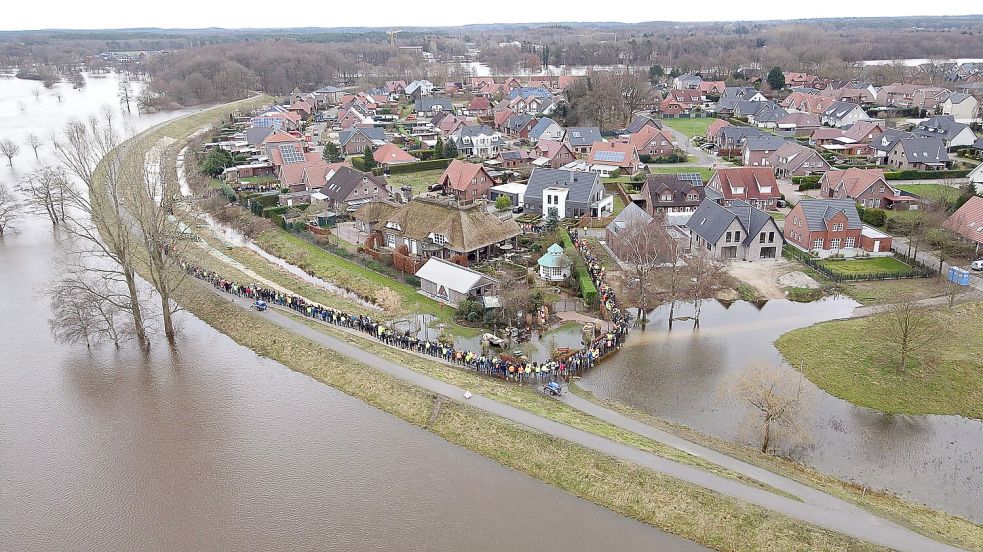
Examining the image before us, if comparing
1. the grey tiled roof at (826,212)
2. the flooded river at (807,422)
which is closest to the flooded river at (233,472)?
the flooded river at (807,422)

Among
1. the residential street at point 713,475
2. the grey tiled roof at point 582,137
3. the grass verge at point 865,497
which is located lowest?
the grass verge at point 865,497

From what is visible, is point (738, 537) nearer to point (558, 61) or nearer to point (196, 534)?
point (196, 534)

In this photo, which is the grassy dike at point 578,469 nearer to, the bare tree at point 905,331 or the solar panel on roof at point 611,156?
the bare tree at point 905,331

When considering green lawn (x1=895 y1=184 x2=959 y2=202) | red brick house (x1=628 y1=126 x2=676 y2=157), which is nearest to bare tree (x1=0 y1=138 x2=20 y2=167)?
red brick house (x1=628 y1=126 x2=676 y2=157)

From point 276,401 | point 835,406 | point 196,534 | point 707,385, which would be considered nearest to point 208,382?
point 276,401

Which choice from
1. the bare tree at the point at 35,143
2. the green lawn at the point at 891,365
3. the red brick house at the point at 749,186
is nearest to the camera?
the green lawn at the point at 891,365

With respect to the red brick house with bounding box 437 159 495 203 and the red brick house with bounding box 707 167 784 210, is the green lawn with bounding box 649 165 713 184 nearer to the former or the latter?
the red brick house with bounding box 707 167 784 210

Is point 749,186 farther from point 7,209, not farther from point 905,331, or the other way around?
point 7,209
